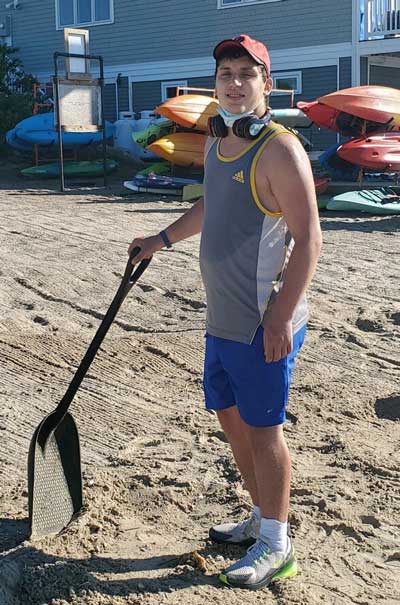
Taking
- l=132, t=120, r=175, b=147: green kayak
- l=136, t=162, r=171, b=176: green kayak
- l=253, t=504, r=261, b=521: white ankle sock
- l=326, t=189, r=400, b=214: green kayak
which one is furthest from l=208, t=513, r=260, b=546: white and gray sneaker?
l=132, t=120, r=175, b=147: green kayak

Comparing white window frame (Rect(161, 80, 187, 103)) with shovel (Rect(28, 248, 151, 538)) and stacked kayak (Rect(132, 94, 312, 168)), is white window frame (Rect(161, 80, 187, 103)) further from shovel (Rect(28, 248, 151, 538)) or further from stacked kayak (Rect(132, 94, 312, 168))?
shovel (Rect(28, 248, 151, 538))

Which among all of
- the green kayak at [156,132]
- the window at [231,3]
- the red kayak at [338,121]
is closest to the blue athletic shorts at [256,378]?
the red kayak at [338,121]

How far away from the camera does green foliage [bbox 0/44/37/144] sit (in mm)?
21109

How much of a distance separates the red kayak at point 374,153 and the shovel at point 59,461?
10.4 metres

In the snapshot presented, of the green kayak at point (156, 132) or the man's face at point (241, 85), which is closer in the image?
the man's face at point (241, 85)

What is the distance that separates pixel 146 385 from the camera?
5.13 meters

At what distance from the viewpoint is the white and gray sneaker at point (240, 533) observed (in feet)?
10.2

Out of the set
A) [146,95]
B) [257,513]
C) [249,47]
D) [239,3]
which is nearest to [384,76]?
[239,3]

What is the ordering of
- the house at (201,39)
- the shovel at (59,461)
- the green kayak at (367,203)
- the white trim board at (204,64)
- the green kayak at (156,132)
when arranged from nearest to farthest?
1. the shovel at (59,461)
2. the green kayak at (367,203)
3. the green kayak at (156,132)
4. the house at (201,39)
5. the white trim board at (204,64)

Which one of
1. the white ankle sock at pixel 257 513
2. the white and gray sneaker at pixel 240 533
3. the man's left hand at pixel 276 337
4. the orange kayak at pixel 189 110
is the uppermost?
the orange kayak at pixel 189 110

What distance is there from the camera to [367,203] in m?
12.4

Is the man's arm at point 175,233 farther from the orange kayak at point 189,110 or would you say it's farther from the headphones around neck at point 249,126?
the orange kayak at point 189,110

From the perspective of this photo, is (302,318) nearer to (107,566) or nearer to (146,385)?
(107,566)

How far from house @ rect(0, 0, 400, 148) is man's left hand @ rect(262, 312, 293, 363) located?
15899 mm
